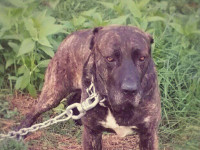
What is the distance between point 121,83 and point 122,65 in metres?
0.14

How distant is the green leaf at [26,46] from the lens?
14.9ft

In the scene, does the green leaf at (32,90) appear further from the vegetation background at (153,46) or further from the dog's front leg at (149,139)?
the dog's front leg at (149,139)

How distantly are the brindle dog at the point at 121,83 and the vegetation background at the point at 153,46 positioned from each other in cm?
100

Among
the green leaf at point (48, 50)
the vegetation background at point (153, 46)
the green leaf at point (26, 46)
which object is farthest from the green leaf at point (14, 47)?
the green leaf at point (48, 50)

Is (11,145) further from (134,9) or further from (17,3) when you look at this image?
(134,9)

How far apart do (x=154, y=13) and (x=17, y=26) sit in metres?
1.78

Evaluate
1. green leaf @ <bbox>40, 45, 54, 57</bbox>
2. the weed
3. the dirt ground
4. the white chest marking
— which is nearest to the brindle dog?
the white chest marking

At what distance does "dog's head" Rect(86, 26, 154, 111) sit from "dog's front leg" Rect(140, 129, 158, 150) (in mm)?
347

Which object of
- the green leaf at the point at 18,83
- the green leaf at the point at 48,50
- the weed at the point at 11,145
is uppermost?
the green leaf at the point at 48,50

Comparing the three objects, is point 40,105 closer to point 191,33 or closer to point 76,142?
point 76,142

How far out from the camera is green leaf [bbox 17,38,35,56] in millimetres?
4547

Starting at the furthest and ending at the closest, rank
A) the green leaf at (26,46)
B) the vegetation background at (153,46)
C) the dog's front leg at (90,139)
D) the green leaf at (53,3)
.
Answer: the green leaf at (53,3) → the green leaf at (26,46) → the vegetation background at (153,46) → the dog's front leg at (90,139)

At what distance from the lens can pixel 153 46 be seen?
458 cm

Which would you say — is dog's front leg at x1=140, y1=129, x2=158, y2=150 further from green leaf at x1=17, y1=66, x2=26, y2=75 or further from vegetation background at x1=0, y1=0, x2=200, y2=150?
green leaf at x1=17, y1=66, x2=26, y2=75
